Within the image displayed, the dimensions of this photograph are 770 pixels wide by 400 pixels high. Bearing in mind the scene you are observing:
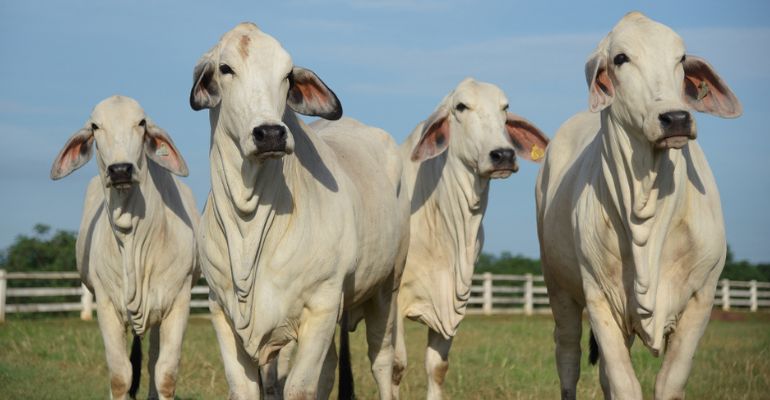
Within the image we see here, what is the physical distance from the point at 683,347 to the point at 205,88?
Result: 3005 millimetres

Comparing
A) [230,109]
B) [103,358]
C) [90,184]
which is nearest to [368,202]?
[230,109]

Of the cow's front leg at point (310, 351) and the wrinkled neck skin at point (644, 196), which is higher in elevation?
the wrinkled neck skin at point (644, 196)

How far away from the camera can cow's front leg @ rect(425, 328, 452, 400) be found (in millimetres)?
9289

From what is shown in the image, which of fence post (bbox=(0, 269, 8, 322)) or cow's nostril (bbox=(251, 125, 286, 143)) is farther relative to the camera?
fence post (bbox=(0, 269, 8, 322))

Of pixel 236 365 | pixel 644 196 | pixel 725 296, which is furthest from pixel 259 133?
pixel 725 296

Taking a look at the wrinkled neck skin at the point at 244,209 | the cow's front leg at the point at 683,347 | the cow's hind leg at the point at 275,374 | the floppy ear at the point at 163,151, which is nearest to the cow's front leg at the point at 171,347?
the cow's hind leg at the point at 275,374

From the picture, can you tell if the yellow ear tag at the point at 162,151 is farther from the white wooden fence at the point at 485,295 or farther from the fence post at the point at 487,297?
the fence post at the point at 487,297

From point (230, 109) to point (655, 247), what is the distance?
2.39m

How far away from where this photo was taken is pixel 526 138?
9.83 meters

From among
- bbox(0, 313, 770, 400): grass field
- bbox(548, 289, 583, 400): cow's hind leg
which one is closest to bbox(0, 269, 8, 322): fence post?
bbox(0, 313, 770, 400): grass field

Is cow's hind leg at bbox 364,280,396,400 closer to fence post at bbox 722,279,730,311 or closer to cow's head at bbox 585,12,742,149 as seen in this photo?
cow's head at bbox 585,12,742,149

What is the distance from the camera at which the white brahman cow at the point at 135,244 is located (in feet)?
29.3

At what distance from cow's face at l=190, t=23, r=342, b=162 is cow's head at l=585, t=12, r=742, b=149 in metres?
1.51

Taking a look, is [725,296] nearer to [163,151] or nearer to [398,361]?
[398,361]
